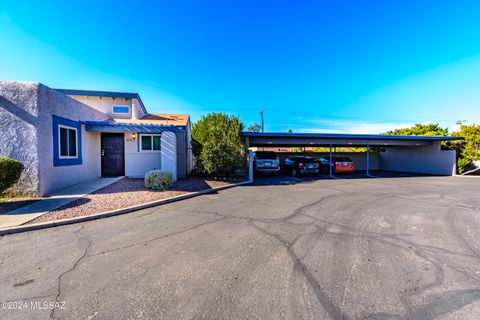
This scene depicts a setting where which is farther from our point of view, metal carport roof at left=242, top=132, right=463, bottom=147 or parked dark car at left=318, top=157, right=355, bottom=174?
parked dark car at left=318, top=157, right=355, bottom=174

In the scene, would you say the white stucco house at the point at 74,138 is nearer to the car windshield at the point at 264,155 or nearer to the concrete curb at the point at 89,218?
the concrete curb at the point at 89,218

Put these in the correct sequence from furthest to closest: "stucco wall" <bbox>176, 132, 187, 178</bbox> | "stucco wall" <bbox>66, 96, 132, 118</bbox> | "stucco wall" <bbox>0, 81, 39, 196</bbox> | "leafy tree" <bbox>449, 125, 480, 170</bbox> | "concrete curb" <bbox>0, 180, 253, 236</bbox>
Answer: "leafy tree" <bbox>449, 125, 480, 170</bbox> < "stucco wall" <bbox>66, 96, 132, 118</bbox> < "stucco wall" <bbox>176, 132, 187, 178</bbox> < "stucco wall" <bbox>0, 81, 39, 196</bbox> < "concrete curb" <bbox>0, 180, 253, 236</bbox>

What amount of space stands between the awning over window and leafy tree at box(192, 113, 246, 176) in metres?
1.86

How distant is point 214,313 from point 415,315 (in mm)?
2096

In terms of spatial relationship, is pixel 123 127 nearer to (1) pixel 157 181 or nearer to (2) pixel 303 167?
(1) pixel 157 181

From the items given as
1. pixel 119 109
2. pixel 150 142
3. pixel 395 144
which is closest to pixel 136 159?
pixel 150 142

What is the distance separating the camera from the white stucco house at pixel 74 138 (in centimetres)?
680

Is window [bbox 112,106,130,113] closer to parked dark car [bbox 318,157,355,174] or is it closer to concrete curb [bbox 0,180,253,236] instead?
concrete curb [bbox 0,180,253,236]

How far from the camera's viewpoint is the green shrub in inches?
232

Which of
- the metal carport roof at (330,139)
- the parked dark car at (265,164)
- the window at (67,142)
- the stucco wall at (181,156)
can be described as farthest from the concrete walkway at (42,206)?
the metal carport roof at (330,139)

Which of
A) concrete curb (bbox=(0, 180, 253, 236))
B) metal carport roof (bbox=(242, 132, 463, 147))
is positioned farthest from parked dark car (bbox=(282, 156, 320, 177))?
concrete curb (bbox=(0, 180, 253, 236))

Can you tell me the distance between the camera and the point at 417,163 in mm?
19875

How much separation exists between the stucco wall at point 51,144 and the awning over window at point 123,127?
0.43m

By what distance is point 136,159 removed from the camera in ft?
37.8
